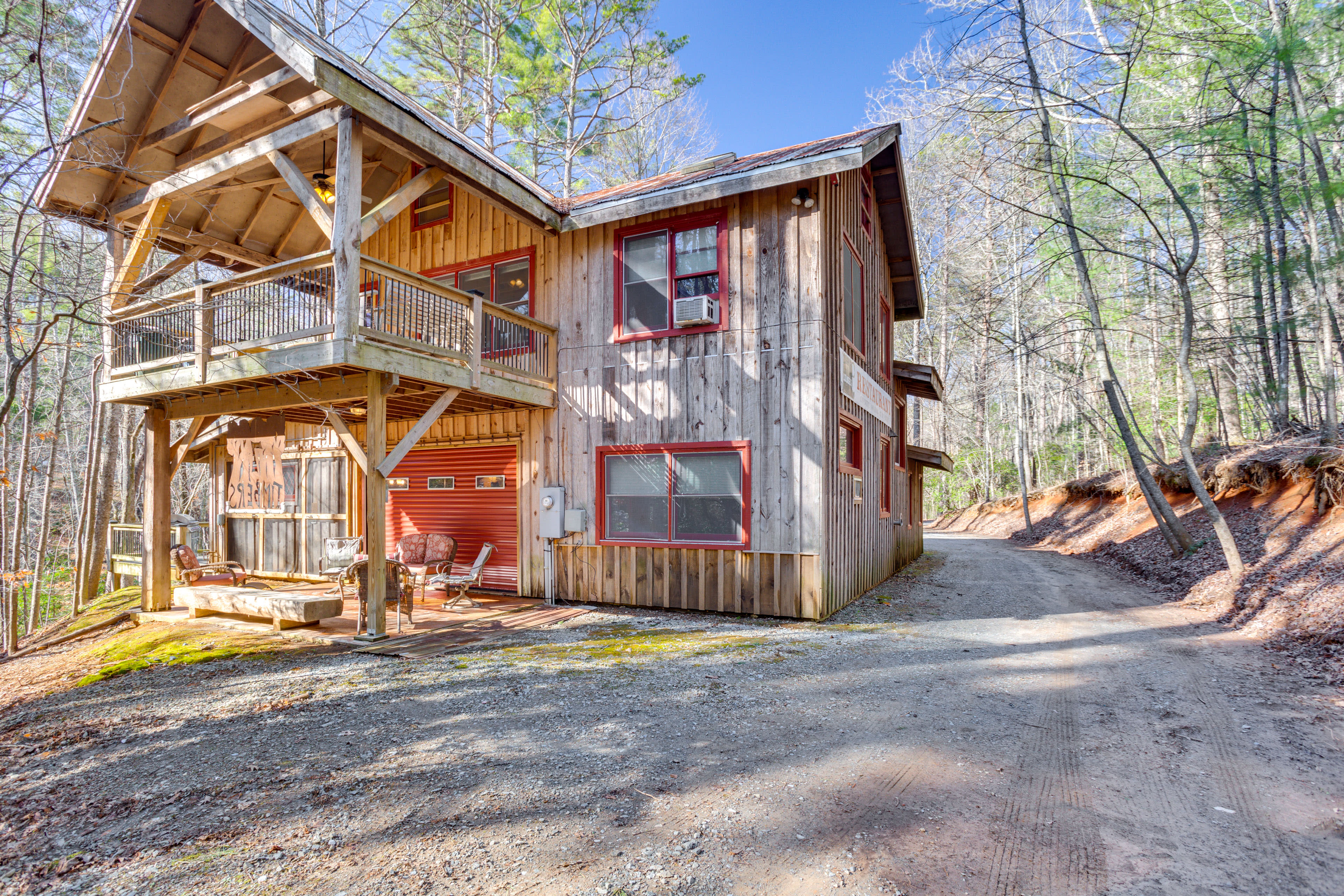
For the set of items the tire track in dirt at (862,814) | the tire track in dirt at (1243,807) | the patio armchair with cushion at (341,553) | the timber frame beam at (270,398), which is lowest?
the tire track in dirt at (1243,807)

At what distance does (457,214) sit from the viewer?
1062 centimetres

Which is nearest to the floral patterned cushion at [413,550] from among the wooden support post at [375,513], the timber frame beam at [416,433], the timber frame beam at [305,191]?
the timber frame beam at [416,433]

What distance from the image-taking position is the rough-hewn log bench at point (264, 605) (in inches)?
278

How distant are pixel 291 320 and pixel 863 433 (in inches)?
306

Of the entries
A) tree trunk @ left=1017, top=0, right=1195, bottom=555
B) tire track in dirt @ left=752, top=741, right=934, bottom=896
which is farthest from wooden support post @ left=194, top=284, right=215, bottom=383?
tree trunk @ left=1017, top=0, right=1195, bottom=555

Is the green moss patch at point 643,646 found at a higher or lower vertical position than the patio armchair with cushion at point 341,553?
lower

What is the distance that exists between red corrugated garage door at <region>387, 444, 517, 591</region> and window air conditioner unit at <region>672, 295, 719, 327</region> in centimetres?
337

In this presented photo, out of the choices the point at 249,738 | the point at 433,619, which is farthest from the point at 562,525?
the point at 249,738

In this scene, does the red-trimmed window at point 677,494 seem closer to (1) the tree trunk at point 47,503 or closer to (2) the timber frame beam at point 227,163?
(2) the timber frame beam at point 227,163

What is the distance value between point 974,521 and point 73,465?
3562 cm

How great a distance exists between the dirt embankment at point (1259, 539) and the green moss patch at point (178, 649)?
33.2ft

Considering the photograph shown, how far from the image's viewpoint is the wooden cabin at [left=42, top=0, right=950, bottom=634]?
272 inches

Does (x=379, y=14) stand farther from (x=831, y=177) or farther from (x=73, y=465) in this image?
(x=73, y=465)

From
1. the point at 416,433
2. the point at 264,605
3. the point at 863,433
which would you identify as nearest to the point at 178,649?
the point at 264,605
